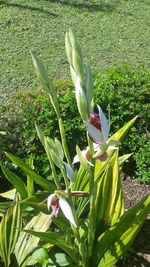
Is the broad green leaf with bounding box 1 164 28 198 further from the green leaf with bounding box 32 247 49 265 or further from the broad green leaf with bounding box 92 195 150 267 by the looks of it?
the broad green leaf with bounding box 92 195 150 267

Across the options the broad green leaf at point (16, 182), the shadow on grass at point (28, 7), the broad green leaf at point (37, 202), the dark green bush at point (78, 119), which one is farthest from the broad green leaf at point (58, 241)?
the shadow on grass at point (28, 7)

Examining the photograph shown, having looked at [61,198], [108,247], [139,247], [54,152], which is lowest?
[139,247]

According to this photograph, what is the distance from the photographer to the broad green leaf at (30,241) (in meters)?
3.18

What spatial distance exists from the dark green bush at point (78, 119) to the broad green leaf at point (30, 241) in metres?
0.84

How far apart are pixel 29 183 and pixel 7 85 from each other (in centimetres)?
252

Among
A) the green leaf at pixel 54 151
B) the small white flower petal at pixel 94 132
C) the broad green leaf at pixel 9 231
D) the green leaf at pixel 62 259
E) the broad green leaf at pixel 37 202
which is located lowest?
the green leaf at pixel 62 259

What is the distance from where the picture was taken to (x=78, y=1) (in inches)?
308

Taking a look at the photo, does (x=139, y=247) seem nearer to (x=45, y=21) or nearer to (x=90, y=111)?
(x=90, y=111)

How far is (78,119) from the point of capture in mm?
4324

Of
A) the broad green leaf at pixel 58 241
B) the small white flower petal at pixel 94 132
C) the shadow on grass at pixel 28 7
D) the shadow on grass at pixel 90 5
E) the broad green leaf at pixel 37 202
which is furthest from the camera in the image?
the shadow on grass at pixel 90 5

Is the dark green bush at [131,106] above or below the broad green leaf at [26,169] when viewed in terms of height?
below

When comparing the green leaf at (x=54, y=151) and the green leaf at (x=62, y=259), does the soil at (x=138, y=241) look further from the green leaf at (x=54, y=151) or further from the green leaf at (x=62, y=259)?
the green leaf at (x=54, y=151)

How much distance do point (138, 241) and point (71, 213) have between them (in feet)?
4.24

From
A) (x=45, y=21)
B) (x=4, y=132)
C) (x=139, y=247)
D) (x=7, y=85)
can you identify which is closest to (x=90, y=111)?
(x=139, y=247)
